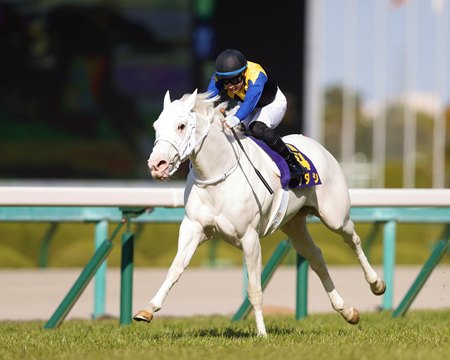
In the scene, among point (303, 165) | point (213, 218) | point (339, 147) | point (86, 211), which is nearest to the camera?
point (213, 218)

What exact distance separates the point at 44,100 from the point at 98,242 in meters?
9.71

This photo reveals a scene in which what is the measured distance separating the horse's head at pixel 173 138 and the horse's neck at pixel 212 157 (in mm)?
141

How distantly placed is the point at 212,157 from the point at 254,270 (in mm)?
636

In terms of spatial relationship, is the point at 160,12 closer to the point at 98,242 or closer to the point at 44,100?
the point at 44,100

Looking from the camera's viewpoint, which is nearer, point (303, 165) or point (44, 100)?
point (303, 165)

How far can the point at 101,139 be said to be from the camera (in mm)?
18219

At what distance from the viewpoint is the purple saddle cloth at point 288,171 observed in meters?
6.75

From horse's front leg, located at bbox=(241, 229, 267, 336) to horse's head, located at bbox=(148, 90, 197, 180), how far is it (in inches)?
22.7

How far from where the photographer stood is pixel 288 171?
6773 millimetres

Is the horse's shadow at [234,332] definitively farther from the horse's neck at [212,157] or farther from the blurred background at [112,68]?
the blurred background at [112,68]

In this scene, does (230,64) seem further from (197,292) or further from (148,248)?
(148,248)

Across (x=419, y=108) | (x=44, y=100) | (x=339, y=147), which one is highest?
(x=44, y=100)

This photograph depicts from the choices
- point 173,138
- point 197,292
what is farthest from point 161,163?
point 197,292

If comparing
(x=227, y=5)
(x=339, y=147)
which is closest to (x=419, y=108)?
(x=339, y=147)
